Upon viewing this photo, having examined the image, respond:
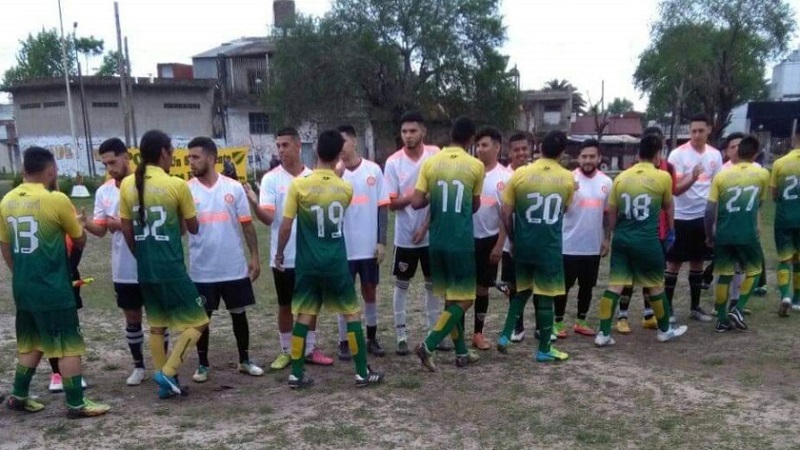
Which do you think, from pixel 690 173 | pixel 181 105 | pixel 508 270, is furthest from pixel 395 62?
pixel 508 270

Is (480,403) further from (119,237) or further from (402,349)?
(119,237)

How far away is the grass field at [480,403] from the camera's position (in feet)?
14.6

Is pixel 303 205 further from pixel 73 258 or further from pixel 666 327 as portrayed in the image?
pixel 666 327

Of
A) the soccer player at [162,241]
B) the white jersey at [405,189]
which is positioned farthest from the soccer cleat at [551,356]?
the soccer player at [162,241]

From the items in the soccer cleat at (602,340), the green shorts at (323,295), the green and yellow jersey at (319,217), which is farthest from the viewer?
the soccer cleat at (602,340)

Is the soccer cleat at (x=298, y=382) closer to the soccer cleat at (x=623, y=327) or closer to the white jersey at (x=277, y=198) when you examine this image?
the white jersey at (x=277, y=198)

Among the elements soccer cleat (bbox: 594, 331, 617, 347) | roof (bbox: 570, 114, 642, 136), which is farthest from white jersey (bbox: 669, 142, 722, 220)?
roof (bbox: 570, 114, 642, 136)

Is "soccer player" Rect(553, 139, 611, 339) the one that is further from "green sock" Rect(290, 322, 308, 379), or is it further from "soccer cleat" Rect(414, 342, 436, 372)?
"green sock" Rect(290, 322, 308, 379)

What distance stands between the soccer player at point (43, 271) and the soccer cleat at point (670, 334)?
5.26m

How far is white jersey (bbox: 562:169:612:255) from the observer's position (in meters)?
6.73

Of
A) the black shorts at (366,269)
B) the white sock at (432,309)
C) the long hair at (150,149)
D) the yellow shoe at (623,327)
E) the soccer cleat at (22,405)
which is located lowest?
the yellow shoe at (623,327)

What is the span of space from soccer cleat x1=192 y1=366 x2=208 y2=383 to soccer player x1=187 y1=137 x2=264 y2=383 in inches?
0.5

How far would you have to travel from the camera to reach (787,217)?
745 cm

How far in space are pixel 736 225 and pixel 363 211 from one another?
3957 millimetres
